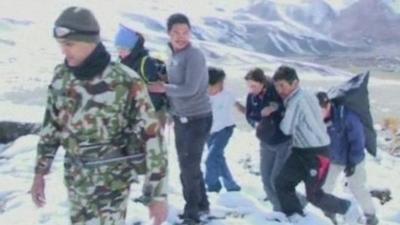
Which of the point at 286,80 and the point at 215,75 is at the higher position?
the point at 286,80

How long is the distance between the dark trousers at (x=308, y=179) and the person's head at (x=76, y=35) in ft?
8.91

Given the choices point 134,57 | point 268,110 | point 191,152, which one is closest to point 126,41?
point 134,57

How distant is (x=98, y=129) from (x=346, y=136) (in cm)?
319

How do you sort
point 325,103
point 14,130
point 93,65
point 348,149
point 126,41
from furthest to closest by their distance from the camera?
1. point 14,130
2. point 348,149
3. point 325,103
4. point 126,41
5. point 93,65

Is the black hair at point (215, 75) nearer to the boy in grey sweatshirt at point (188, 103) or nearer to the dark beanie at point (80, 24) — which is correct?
the boy in grey sweatshirt at point (188, 103)

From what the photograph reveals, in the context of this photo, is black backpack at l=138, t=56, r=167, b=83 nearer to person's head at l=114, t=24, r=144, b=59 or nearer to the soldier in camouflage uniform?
person's head at l=114, t=24, r=144, b=59

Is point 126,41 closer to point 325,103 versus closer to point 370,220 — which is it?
point 325,103

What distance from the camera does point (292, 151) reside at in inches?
229

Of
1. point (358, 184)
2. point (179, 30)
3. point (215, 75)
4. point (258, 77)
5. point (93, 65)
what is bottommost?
point (358, 184)

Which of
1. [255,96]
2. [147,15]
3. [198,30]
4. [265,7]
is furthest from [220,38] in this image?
[255,96]

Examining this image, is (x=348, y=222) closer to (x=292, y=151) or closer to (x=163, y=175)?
(x=292, y=151)

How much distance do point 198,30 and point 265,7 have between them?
25.8 metres

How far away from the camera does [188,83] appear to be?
5301 millimetres

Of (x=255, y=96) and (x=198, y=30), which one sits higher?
(x=255, y=96)
